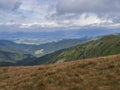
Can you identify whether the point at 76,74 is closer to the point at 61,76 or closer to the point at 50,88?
the point at 61,76

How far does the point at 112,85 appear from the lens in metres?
27.2

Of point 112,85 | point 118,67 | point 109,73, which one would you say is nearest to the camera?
point 112,85

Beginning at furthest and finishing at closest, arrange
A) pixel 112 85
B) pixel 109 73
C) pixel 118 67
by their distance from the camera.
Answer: pixel 118 67, pixel 109 73, pixel 112 85

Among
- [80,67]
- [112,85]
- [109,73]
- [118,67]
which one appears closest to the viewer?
[112,85]

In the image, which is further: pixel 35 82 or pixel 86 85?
pixel 35 82

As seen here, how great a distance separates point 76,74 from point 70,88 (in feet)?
16.9

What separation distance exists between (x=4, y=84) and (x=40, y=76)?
4.72 metres

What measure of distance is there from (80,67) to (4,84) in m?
10.4

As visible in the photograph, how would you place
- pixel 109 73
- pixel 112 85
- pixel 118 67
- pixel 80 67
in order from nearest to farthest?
pixel 112 85, pixel 109 73, pixel 118 67, pixel 80 67

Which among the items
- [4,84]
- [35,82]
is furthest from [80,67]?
[4,84]

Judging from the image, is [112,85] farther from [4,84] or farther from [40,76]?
[4,84]

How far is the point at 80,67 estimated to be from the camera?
36.6 m

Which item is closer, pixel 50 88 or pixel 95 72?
pixel 50 88

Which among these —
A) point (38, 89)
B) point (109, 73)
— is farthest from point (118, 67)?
point (38, 89)
